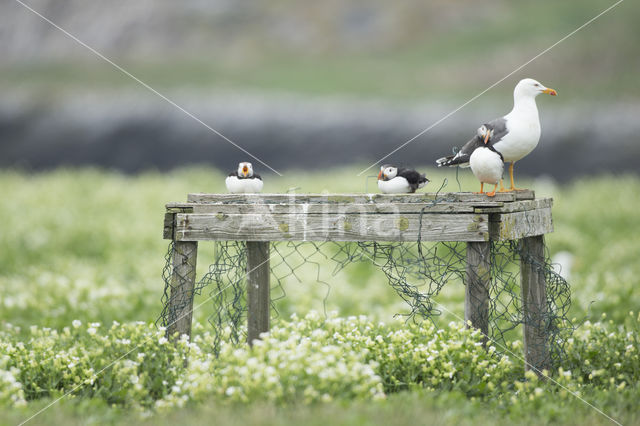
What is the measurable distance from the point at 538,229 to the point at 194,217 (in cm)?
327

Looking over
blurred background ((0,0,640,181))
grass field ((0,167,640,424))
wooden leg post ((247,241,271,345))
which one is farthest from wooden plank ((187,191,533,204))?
blurred background ((0,0,640,181))

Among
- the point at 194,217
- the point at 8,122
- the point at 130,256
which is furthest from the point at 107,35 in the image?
the point at 194,217

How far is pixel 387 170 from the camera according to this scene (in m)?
6.34

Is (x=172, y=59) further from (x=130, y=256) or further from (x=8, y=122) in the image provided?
(x=130, y=256)

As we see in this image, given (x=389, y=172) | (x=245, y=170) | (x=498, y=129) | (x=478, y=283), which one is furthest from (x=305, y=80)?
(x=478, y=283)

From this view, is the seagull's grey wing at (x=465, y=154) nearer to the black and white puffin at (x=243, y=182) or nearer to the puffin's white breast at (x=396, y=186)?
the puffin's white breast at (x=396, y=186)

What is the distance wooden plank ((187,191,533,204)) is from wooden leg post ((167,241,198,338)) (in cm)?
48

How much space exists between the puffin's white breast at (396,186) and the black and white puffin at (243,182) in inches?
50.3

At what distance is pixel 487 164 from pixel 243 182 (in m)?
2.31

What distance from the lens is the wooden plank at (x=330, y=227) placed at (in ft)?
19.2

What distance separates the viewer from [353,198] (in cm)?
613

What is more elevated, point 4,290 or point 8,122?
point 8,122

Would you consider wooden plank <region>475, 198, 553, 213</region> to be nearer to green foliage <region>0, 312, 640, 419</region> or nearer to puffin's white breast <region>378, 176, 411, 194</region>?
puffin's white breast <region>378, 176, 411, 194</region>

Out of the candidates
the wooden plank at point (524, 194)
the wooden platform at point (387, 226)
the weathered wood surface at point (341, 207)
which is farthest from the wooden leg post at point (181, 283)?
the wooden plank at point (524, 194)
